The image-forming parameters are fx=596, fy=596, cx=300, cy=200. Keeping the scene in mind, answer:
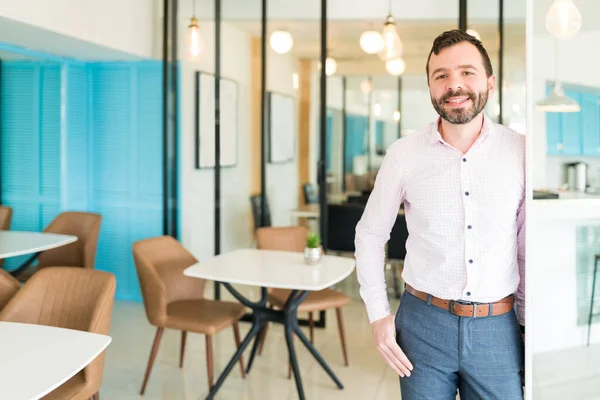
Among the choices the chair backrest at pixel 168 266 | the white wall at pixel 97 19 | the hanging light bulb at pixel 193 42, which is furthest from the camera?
the hanging light bulb at pixel 193 42

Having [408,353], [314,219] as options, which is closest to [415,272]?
[408,353]

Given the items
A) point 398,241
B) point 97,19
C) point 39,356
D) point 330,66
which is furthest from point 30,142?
point 39,356

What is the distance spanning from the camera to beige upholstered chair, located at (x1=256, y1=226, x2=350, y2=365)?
423 centimetres

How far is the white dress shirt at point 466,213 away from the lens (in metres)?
1.82

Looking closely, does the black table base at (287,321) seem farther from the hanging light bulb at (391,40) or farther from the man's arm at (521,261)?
the hanging light bulb at (391,40)

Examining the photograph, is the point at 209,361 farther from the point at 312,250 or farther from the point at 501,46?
the point at 501,46

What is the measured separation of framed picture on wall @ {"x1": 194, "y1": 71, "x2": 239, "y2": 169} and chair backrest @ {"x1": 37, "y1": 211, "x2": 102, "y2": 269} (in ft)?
3.84

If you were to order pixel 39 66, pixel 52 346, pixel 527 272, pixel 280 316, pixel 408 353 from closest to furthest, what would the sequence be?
pixel 527 272
pixel 408 353
pixel 52 346
pixel 280 316
pixel 39 66

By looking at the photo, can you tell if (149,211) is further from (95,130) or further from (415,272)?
(415,272)

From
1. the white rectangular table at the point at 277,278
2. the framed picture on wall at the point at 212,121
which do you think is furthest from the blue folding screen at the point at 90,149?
the white rectangular table at the point at 277,278

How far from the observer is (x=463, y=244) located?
185 cm

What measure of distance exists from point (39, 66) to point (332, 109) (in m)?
2.96

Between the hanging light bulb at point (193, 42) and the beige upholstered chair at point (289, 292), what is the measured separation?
1679 millimetres

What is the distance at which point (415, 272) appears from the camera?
1.96m
